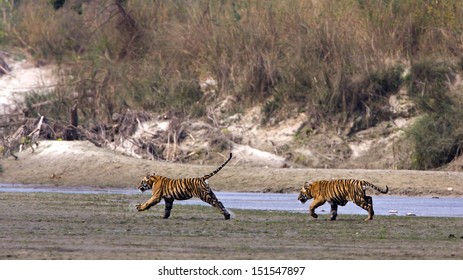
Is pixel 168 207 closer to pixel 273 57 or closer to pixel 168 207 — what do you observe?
pixel 168 207

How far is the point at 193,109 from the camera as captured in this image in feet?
96.4

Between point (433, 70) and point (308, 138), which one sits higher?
point (433, 70)

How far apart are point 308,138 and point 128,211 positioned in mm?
10017

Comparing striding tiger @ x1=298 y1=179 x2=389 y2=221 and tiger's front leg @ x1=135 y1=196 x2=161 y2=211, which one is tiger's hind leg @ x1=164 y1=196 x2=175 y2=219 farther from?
striding tiger @ x1=298 y1=179 x2=389 y2=221

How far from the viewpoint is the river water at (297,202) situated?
20016mm

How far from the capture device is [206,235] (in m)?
15.0

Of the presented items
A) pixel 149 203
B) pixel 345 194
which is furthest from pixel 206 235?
pixel 345 194

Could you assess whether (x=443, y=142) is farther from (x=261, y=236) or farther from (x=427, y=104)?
(x=261, y=236)

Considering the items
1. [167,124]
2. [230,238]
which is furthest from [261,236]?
[167,124]

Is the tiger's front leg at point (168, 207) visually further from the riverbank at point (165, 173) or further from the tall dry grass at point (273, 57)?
the tall dry grass at point (273, 57)

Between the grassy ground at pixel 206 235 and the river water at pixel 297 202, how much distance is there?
4.45ft

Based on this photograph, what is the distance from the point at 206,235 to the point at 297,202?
719 cm

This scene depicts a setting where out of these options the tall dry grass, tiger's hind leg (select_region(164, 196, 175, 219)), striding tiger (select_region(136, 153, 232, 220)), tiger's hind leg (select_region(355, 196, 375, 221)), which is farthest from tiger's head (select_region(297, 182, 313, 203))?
the tall dry grass

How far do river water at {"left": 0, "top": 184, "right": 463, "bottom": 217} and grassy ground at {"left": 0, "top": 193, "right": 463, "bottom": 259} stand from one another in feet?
4.45
